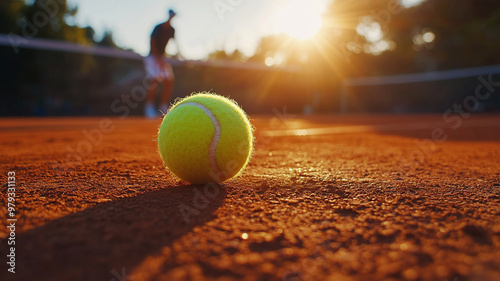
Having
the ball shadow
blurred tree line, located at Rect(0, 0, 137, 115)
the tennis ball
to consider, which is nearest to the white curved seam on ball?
the tennis ball

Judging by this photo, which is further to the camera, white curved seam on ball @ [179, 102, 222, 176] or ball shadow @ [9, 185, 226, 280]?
white curved seam on ball @ [179, 102, 222, 176]

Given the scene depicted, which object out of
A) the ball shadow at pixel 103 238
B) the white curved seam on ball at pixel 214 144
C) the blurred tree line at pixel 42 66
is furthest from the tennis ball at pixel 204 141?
the blurred tree line at pixel 42 66

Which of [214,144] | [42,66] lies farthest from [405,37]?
[214,144]

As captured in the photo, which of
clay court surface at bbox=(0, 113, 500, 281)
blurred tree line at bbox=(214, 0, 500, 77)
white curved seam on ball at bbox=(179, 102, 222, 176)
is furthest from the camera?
blurred tree line at bbox=(214, 0, 500, 77)

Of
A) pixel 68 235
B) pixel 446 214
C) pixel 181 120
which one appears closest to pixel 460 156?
pixel 446 214

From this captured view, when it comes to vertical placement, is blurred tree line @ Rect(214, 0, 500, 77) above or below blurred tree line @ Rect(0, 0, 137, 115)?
above

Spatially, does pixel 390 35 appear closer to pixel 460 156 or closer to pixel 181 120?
pixel 460 156

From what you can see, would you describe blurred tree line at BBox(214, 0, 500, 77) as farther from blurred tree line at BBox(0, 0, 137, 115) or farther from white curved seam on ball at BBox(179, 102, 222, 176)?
white curved seam on ball at BBox(179, 102, 222, 176)

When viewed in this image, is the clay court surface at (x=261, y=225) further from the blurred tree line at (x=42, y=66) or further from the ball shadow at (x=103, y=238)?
the blurred tree line at (x=42, y=66)
